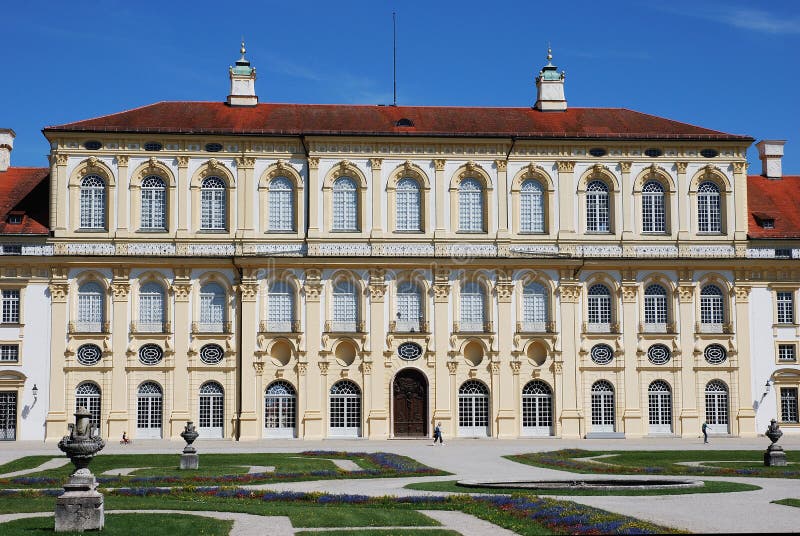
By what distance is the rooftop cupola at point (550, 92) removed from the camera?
6612 cm

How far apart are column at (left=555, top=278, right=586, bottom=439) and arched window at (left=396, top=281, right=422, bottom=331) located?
23.5 ft

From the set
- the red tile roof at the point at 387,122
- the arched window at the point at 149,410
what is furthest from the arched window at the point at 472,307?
the arched window at the point at 149,410

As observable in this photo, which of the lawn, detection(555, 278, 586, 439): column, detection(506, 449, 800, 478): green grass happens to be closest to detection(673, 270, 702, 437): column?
detection(555, 278, 586, 439): column

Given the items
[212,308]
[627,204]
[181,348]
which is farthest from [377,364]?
[627,204]

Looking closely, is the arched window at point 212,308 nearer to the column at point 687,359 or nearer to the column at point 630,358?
the column at point 630,358

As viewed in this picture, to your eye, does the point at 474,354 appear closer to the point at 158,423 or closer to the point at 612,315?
the point at 612,315

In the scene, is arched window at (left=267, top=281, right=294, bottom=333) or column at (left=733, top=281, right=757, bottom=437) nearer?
arched window at (left=267, top=281, right=294, bottom=333)

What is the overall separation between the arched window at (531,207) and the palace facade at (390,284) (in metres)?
0.11

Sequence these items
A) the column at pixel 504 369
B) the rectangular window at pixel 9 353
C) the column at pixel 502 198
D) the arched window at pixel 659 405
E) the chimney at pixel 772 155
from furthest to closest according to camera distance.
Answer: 1. the chimney at pixel 772 155
2. the column at pixel 502 198
3. the arched window at pixel 659 405
4. the column at pixel 504 369
5. the rectangular window at pixel 9 353

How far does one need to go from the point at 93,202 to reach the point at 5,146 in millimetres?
8374

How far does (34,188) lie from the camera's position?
62.4m

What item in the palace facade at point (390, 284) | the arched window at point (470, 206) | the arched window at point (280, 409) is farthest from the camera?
the arched window at point (470, 206)

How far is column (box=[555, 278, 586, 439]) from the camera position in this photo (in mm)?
59125

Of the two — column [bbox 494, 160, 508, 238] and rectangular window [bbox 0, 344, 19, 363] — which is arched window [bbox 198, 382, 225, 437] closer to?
rectangular window [bbox 0, 344, 19, 363]
